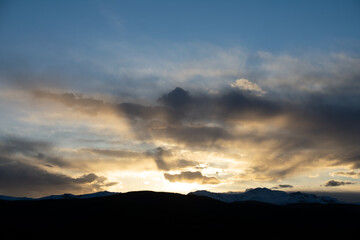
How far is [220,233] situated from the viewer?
67.8 meters

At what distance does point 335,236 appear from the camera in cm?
7381

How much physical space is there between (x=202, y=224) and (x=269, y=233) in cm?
1533

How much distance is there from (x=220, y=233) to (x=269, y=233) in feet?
41.2

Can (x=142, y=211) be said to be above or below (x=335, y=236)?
above

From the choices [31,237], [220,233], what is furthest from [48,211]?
[220,233]

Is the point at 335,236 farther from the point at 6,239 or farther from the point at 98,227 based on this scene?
the point at 6,239

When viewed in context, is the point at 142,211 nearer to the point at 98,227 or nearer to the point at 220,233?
the point at 98,227

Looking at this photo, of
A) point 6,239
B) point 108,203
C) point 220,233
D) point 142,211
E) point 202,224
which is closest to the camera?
point 6,239

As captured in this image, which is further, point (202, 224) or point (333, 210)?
point (333, 210)

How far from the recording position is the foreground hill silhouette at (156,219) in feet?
224

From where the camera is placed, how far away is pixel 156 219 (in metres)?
75.6

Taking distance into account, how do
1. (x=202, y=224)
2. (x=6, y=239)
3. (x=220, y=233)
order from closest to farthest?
(x=6, y=239)
(x=220, y=233)
(x=202, y=224)

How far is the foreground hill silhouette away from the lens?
68188 mm

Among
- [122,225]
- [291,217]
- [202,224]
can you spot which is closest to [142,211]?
[122,225]
